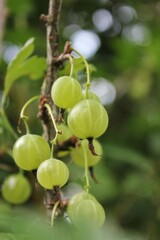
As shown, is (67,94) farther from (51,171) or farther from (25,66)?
(25,66)

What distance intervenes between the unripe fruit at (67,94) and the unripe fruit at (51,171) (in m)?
0.10

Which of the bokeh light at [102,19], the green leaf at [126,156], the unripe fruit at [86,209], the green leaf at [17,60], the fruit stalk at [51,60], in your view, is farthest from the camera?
the bokeh light at [102,19]

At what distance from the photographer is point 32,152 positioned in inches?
29.8

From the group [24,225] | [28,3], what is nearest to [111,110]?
[28,3]

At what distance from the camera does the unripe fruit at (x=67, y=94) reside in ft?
2.47

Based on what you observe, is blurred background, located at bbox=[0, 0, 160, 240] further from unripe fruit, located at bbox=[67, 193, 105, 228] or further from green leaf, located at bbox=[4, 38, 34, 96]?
unripe fruit, located at bbox=[67, 193, 105, 228]

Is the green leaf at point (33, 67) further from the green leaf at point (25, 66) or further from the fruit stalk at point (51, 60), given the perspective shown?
the fruit stalk at point (51, 60)

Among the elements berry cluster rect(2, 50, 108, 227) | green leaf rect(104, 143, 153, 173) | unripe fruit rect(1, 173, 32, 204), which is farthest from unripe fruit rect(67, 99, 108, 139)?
green leaf rect(104, 143, 153, 173)

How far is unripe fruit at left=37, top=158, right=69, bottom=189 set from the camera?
0.72 m

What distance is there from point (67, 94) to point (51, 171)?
128 mm

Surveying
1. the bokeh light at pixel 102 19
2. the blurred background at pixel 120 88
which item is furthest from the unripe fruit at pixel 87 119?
the bokeh light at pixel 102 19

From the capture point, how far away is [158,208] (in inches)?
65.8

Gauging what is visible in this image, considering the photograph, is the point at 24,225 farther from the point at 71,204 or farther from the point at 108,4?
the point at 108,4

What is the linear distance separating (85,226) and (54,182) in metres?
0.26
